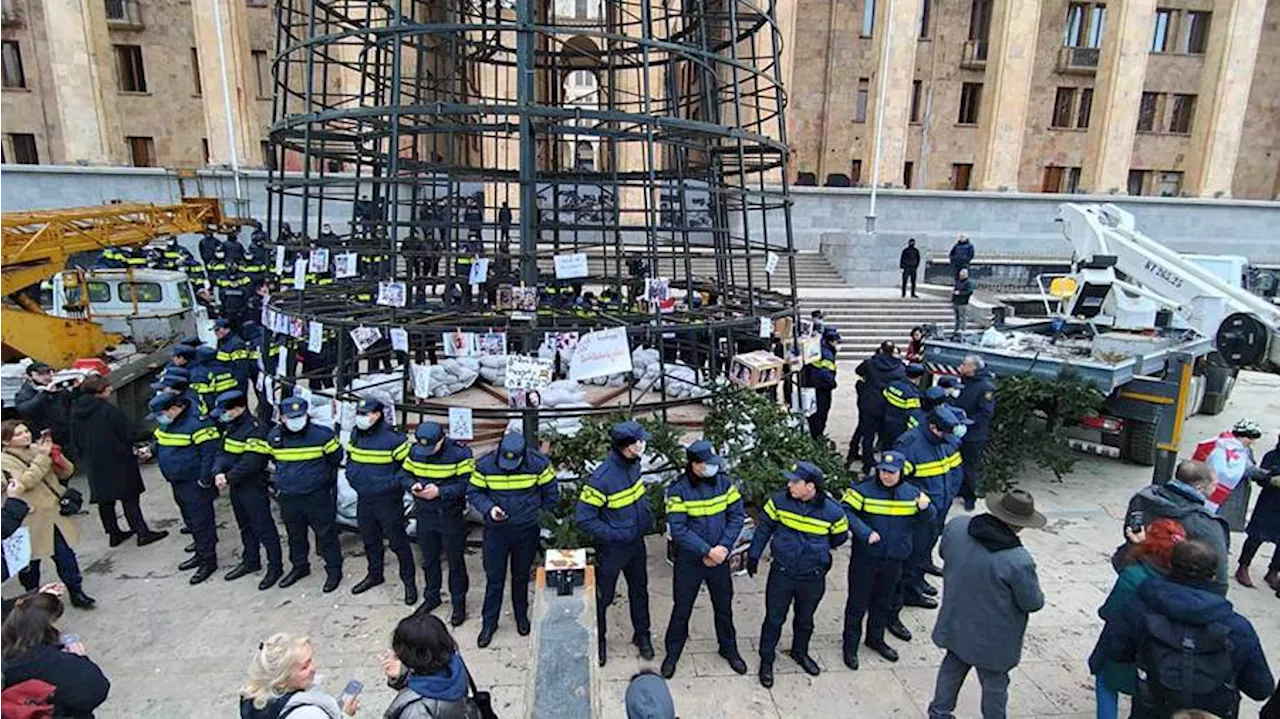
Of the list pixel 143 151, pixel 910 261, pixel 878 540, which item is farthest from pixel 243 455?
pixel 143 151

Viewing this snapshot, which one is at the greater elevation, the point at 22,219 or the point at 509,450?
the point at 22,219

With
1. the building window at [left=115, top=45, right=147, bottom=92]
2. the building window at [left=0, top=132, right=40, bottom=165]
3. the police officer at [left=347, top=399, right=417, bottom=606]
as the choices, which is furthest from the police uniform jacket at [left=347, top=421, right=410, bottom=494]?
the building window at [left=0, top=132, right=40, bottom=165]

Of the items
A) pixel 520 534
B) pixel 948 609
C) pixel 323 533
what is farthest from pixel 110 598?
Result: pixel 948 609

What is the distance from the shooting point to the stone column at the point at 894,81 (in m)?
22.9

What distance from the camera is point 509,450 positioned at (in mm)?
5000

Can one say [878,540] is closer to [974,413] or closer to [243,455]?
[974,413]

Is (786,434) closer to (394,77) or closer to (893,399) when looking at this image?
(893,399)

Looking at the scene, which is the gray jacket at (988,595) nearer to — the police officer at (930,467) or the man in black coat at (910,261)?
the police officer at (930,467)

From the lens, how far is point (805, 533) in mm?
4566

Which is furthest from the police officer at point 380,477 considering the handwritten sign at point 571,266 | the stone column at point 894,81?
the stone column at point 894,81

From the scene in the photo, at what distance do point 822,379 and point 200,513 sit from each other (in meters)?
7.42

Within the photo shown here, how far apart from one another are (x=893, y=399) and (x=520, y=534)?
196 inches

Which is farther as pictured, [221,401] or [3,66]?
→ [3,66]

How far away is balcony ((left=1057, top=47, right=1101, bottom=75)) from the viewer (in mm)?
30531
